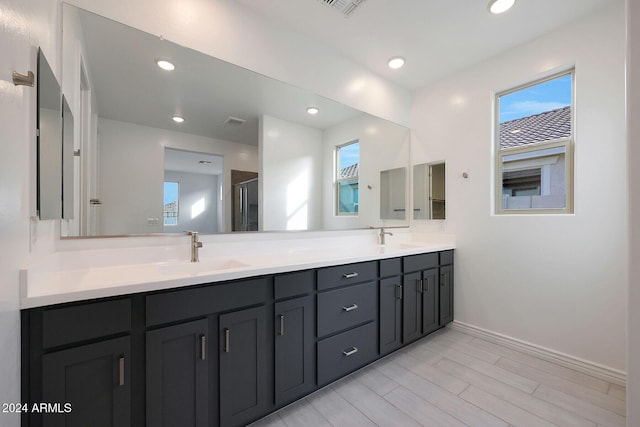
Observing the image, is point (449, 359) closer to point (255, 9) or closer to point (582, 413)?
point (582, 413)

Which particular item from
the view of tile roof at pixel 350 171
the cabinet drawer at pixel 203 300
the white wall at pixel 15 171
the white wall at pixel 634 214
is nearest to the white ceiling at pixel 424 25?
the white wall at pixel 634 214

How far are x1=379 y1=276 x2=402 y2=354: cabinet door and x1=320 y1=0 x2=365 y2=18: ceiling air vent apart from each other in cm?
204

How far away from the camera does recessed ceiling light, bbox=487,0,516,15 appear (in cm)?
186

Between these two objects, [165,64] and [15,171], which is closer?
[15,171]

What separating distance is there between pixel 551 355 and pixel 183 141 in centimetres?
326

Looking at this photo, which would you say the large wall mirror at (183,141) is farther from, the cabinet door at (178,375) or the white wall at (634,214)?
the white wall at (634,214)

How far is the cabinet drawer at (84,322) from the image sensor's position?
3.05ft

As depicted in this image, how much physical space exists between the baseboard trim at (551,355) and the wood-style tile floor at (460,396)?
5 cm

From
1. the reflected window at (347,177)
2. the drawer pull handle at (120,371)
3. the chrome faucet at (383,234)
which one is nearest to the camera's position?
the drawer pull handle at (120,371)

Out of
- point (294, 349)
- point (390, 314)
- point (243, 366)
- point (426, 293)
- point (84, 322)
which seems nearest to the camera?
point (84, 322)

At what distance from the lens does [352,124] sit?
2590 millimetres

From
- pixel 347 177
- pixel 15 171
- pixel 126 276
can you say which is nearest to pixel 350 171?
pixel 347 177

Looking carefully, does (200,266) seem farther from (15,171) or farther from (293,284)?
(15,171)

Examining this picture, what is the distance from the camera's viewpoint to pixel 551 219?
2.17 metres
